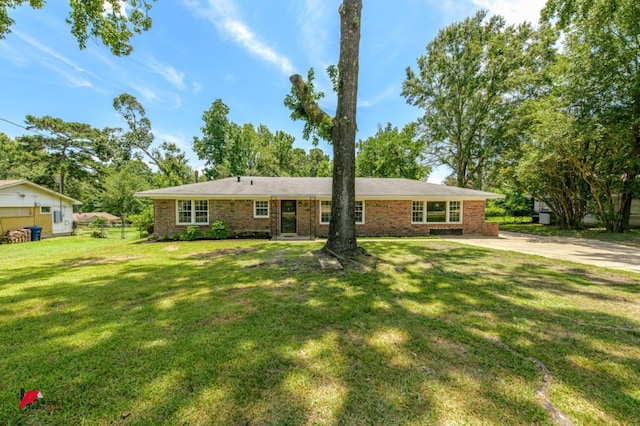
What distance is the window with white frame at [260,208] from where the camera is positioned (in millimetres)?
13672

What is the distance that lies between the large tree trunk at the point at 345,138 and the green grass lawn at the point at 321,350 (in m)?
1.69

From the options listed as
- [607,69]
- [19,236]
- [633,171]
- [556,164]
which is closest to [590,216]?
[633,171]

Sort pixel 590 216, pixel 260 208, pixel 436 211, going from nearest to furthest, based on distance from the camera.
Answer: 1. pixel 260 208
2. pixel 436 211
3. pixel 590 216

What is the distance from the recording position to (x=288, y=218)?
14008 millimetres

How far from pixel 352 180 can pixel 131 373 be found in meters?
5.87

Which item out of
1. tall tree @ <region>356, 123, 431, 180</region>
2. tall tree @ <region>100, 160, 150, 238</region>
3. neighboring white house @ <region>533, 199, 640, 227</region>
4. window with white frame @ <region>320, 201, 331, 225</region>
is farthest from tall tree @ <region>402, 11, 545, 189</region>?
tall tree @ <region>100, 160, 150, 238</region>

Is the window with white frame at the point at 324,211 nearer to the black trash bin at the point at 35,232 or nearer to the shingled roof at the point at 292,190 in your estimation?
the shingled roof at the point at 292,190

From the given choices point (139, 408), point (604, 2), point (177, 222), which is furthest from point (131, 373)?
point (604, 2)

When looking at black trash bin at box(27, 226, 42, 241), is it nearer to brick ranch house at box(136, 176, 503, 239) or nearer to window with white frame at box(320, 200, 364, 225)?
brick ranch house at box(136, 176, 503, 239)

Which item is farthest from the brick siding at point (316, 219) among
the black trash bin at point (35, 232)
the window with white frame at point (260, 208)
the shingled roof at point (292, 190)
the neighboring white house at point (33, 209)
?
the neighboring white house at point (33, 209)

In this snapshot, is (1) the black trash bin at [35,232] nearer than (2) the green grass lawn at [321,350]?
No

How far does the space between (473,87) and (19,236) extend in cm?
3201

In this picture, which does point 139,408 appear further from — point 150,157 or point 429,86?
point 150,157

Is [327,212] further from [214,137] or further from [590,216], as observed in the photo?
[590,216]
